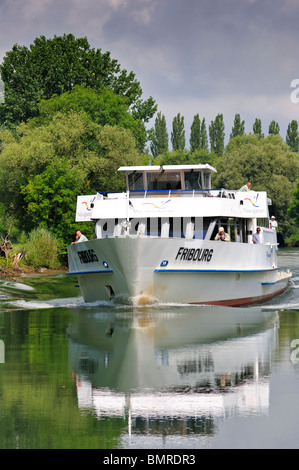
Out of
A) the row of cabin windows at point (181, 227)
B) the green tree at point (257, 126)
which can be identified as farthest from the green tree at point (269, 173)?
the row of cabin windows at point (181, 227)

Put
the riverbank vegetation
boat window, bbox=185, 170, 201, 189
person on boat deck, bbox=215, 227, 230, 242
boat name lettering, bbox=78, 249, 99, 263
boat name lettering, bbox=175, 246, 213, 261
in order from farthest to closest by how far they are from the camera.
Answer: the riverbank vegetation < boat window, bbox=185, 170, 201, 189 < person on boat deck, bbox=215, 227, 230, 242 < boat name lettering, bbox=78, 249, 99, 263 < boat name lettering, bbox=175, 246, 213, 261

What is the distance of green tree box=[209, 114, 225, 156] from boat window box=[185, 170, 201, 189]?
109m

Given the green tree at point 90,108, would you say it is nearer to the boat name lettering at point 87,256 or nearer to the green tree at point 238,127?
the boat name lettering at point 87,256

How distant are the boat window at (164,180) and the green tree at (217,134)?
356ft

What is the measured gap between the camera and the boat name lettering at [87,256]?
2451 centimetres

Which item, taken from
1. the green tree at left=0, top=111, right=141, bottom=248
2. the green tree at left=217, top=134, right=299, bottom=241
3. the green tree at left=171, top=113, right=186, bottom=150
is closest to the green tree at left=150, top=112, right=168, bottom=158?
the green tree at left=171, top=113, right=186, bottom=150

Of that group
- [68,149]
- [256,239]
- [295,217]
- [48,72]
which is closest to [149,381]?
[256,239]

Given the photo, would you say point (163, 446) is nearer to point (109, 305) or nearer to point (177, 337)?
point (177, 337)

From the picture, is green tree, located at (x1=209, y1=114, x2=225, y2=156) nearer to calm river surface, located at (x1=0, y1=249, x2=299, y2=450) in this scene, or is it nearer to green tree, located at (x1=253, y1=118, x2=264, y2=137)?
green tree, located at (x1=253, y1=118, x2=264, y2=137)

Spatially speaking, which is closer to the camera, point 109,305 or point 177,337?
point 177,337

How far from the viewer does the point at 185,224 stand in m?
26.2

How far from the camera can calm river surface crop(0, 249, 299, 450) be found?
8.58 meters
